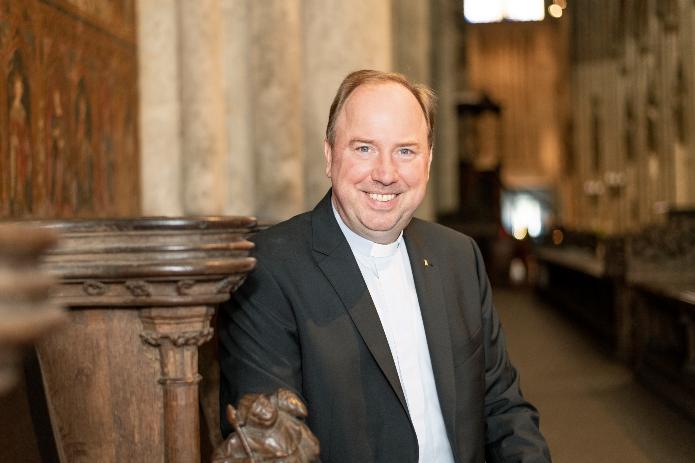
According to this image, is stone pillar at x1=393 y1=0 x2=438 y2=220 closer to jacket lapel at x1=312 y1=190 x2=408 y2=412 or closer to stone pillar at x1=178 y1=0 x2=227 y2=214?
stone pillar at x1=178 y1=0 x2=227 y2=214

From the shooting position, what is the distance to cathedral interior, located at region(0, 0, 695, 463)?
1.86 m

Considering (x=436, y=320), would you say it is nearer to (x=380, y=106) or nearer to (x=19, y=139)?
(x=380, y=106)

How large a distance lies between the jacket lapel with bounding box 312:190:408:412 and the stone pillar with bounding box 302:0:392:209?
17.3 ft

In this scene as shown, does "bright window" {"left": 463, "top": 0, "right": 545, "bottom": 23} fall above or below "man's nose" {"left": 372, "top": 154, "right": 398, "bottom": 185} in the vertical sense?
above

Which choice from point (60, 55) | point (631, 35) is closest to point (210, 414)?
point (60, 55)

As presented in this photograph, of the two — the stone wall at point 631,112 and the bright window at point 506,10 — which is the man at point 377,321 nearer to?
the stone wall at point 631,112

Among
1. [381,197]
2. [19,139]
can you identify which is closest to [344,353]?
[381,197]

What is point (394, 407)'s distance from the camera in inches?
93.6

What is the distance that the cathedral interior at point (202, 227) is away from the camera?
6.10 ft

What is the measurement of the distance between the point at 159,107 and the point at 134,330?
5124mm

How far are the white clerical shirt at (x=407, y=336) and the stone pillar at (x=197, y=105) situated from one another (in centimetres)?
438

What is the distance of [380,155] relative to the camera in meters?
2.52

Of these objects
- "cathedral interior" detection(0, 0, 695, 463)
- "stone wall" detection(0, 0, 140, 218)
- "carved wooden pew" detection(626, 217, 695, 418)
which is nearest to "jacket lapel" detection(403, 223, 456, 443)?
"cathedral interior" detection(0, 0, 695, 463)

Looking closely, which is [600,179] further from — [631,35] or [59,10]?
[59,10]
